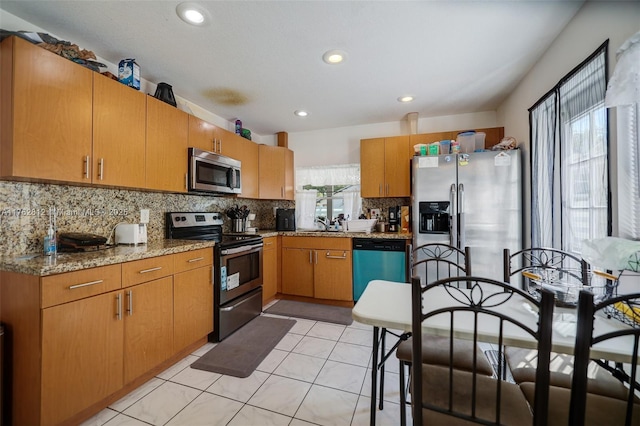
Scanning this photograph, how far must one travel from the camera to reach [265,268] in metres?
Result: 3.13

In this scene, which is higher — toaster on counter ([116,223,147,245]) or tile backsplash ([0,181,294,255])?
tile backsplash ([0,181,294,255])

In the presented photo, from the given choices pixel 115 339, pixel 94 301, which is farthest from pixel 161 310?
pixel 94 301

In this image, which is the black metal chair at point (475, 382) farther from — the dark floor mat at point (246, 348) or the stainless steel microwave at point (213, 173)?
the stainless steel microwave at point (213, 173)

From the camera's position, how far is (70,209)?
6.04 ft

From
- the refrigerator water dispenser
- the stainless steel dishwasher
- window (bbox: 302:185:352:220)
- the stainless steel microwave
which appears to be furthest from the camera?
window (bbox: 302:185:352:220)

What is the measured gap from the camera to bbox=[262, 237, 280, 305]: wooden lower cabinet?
3.12 metres

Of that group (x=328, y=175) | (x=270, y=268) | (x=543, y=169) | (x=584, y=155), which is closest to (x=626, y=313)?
(x=584, y=155)

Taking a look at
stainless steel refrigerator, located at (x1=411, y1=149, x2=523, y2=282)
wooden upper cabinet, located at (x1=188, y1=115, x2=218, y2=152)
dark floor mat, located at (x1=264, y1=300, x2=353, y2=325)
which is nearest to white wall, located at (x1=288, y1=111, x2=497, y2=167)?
stainless steel refrigerator, located at (x1=411, y1=149, x2=523, y2=282)

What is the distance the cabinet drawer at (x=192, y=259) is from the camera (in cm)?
198

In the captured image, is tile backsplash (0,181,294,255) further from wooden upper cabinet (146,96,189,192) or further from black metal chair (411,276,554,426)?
black metal chair (411,276,554,426)

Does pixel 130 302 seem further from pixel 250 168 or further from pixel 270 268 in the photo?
pixel 250 168

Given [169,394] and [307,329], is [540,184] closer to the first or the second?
[307,329]

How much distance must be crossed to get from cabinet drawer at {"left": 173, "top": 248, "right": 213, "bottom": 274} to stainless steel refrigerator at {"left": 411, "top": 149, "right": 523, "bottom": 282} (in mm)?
2102

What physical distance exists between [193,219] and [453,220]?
8.98 feet
